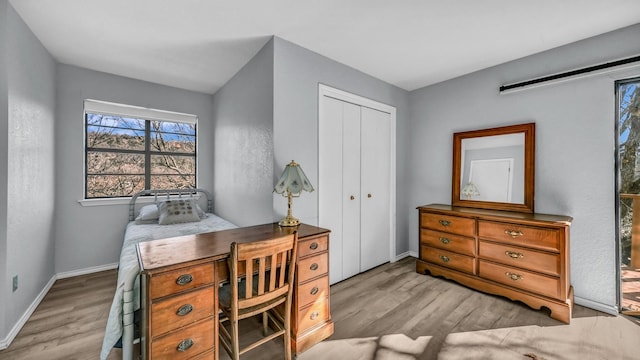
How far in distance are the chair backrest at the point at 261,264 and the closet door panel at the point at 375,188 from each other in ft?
5.59

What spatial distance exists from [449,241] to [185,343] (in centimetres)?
269

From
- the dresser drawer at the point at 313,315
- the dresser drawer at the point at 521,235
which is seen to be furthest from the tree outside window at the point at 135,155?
the dresser drawer at the point at 521,235

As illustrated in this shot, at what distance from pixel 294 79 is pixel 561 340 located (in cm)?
308

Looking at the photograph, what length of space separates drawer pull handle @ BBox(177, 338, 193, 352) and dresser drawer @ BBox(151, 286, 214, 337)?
3.9 inches

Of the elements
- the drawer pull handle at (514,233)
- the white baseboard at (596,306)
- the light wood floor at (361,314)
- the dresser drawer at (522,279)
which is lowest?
the light wood floor at (361,314)

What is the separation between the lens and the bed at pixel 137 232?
4.74ft

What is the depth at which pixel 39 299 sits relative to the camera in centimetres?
247

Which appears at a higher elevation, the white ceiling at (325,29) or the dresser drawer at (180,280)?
the white ceiling at (325,29)

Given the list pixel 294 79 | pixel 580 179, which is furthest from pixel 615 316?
pixel 294 79

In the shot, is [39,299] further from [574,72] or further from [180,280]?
[574,72]

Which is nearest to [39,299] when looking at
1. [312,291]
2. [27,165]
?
[27,165]

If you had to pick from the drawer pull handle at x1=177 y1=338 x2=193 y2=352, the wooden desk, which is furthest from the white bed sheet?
the drawer pull handle at x1=177 y1=338 x2=193 y2=352

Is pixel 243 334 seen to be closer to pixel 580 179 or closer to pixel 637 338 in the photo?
pixel 637 338

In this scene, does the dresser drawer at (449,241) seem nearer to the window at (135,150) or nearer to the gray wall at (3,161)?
the window at (135,150)
